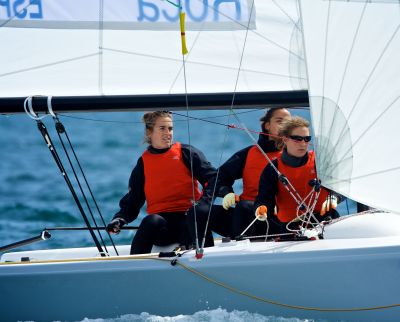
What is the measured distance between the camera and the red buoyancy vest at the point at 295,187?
162 inches

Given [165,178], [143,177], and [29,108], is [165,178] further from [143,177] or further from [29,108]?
[29,108]

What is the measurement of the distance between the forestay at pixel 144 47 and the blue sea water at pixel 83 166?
1.21ft

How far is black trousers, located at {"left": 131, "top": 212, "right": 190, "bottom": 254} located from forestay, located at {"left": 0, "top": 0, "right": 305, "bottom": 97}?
0.52 metres

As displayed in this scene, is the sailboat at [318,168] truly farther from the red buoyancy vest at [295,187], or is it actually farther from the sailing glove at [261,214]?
the red buoyancy vest at [295,187]

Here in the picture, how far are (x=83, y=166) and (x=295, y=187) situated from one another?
6.80 metres

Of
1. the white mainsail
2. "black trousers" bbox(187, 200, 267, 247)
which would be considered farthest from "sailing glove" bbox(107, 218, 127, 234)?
the white mainsail

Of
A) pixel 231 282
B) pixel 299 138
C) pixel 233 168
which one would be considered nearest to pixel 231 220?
pixel 233 168

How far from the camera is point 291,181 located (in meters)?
4.13

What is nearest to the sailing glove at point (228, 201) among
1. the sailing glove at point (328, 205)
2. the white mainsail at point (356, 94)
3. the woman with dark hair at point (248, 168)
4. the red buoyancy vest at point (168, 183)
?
the woman with dark hair at point (248, 168)

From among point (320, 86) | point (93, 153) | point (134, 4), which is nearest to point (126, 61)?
point (134, 4)

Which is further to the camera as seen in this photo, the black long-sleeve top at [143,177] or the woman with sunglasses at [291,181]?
the black long-sleeve top at [143,177]

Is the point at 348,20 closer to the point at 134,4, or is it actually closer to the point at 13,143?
the point at 134,4

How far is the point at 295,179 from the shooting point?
4.13 meters

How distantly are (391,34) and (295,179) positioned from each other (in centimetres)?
83
